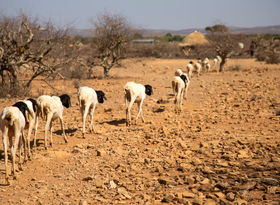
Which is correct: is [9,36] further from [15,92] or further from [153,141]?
[153,141]

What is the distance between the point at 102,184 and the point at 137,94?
4.55 metres

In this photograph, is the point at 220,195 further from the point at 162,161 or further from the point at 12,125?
the point at 12,125

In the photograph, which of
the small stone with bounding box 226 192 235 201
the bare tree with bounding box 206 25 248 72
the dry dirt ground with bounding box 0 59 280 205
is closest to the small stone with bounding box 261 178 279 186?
the dry dirt ground with bounding box 0 59 280 205

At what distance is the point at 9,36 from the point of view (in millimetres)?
12602

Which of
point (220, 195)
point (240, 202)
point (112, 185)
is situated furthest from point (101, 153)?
point (240, 202)

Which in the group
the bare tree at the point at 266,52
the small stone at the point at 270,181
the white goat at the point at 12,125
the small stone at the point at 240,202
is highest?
the bare tree at the point at 266,52

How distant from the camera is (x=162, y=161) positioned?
247 inches

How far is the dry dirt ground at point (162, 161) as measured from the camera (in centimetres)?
482

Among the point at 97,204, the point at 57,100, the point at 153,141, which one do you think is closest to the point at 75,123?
the point at 57,100

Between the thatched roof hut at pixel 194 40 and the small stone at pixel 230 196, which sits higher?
the thatched roof hut at pixel 194 40

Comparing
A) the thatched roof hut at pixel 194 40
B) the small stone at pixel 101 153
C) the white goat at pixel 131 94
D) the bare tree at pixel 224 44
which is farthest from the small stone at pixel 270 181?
the thatched roof hut at pixel 194 40

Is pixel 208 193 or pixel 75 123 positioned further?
pixel 75 123

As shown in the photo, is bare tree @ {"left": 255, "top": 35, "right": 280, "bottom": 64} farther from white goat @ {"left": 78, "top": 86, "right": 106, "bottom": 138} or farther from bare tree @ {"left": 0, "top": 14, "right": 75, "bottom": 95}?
white goat @ {"left": 78, "top": 86, "right": 106, "bottom": 138}

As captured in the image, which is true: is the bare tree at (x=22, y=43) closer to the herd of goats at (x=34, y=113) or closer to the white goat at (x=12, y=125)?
the herd of goats at (x=34, y=113)
